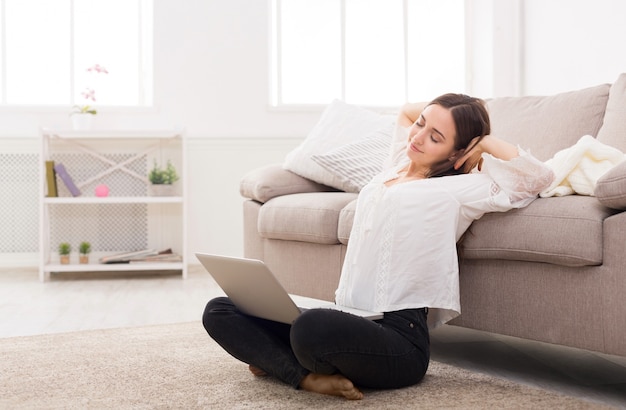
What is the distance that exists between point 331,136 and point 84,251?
72.1 inches

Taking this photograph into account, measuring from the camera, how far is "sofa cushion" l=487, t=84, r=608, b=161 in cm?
250

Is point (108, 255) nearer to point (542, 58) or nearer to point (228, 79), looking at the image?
point (228, 79)

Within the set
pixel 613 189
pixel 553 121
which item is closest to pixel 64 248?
pixel 553 121

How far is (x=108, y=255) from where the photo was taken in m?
4.39

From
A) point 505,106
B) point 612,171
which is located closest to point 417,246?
point 612,171

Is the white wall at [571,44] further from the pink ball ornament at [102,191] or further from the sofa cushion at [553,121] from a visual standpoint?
the pink ball ornament at [102,191]

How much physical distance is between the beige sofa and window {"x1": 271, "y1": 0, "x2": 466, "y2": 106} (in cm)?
226

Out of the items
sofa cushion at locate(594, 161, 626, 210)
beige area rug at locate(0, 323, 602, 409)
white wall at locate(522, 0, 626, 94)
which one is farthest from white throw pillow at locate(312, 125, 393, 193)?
white wall at locate(522, 0, 626, 94)

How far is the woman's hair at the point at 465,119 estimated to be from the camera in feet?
6.16

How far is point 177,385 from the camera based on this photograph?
1.87m

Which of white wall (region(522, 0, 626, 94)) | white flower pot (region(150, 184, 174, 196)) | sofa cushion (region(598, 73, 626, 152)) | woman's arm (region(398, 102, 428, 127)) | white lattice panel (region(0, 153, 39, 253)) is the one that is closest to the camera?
woman's arm (region(398, 102, 428, 127))

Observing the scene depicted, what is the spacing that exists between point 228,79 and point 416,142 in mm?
2870

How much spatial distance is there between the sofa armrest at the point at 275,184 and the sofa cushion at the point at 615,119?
113 cm

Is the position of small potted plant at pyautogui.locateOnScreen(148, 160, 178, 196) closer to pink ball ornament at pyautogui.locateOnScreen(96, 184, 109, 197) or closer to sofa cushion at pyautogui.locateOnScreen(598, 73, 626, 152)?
pink ball ornament at pyautogui.locateOnScreen(96, 184, 109, 197)
